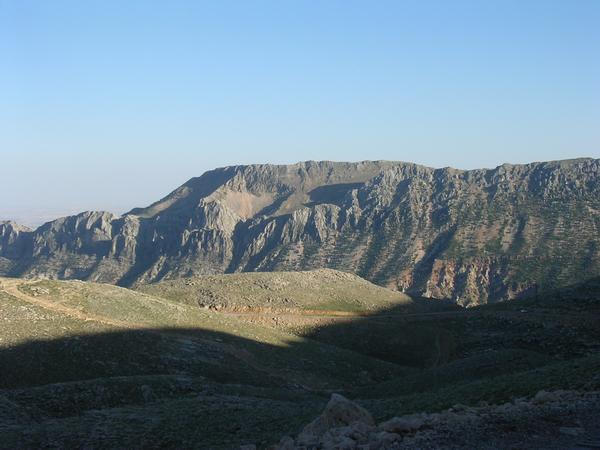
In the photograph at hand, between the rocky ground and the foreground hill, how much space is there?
0.11 m

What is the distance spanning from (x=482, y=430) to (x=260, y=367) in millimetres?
38296

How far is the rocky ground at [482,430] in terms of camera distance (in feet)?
64.2

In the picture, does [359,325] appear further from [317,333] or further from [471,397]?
[471,397]

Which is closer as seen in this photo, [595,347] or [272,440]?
[272,440]

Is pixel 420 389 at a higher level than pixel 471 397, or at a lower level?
lower

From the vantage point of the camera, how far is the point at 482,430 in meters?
20.9

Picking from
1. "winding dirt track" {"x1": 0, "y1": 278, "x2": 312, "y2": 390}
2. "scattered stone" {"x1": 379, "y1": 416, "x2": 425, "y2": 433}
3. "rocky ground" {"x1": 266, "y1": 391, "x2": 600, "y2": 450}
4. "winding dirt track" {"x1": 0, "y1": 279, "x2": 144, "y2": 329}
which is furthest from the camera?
"winding dirt track" {"x1": 0, "y1": 279, "x2": 144, "y2": 329}

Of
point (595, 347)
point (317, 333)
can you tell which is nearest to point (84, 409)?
point (317, 333)

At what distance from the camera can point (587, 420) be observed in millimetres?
21359

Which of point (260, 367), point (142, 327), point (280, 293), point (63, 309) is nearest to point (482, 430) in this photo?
point (260, 367)

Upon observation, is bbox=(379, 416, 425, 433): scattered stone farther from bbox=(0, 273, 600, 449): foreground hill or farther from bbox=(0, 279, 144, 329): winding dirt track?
bbox=(0, 279, 144, 329): winding dirt track

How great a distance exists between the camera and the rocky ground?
1958 centimetres

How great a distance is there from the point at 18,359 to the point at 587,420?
40.4 m

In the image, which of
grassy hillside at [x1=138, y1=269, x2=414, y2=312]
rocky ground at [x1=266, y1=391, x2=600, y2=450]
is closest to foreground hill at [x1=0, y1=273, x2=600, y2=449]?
rocky ground at [x1=266, y1=391, x2=600, y2=450]
